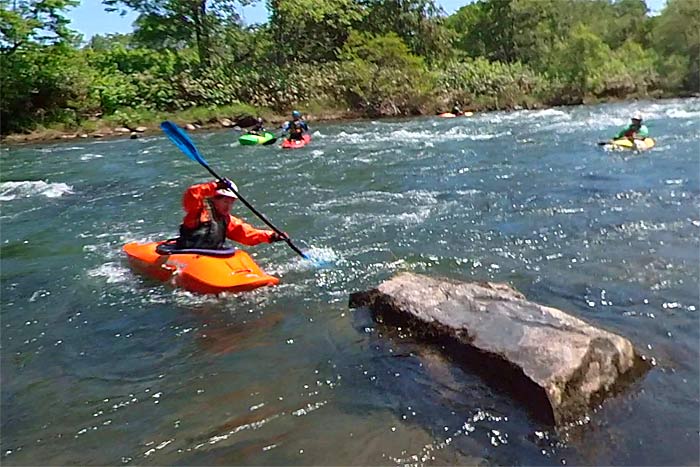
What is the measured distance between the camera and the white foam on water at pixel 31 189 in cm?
1009

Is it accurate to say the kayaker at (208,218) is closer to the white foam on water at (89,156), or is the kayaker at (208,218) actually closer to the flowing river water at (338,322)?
the flowing river water at (338,322)

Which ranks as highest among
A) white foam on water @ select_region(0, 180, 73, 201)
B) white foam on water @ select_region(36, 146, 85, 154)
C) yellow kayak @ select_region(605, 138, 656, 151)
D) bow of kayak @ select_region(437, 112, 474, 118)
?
yellow kayak @ select_region(605, 138, 656, 151)

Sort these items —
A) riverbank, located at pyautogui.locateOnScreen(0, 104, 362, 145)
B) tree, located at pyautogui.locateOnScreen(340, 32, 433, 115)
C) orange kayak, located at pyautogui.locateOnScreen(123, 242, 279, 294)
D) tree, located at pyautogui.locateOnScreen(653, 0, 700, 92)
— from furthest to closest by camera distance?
tree, located at pyautogui.locateOnScreen(653, 0, 700, 92)
tree, located at pyautogui.locateOnScreen(340, 32, 433, 115)
riverbank, located at pyautogui.locateOnScreen(0, 104, 362, 145)
orange kayak, located at pyautogui.locateOnScreen(123, 242, 279, 294)

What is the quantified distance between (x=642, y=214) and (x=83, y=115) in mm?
18973

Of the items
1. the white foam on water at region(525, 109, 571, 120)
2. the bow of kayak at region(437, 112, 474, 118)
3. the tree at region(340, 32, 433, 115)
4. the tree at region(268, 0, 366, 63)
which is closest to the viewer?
the white foam on water at region(525, 109, 571, 120)

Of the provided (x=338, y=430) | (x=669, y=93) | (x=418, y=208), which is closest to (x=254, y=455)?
(x=338, y=430)

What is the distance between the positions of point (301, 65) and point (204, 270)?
2269cm

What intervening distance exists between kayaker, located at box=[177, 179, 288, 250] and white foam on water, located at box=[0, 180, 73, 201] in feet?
17.6

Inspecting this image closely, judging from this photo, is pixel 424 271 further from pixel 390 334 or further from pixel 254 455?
pixel 254 455

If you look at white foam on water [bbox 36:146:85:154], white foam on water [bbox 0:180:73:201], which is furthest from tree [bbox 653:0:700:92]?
white foam on water [bbox 0:180:73:201]

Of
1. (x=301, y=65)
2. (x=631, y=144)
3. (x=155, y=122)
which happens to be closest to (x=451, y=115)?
(x=301, y=65)

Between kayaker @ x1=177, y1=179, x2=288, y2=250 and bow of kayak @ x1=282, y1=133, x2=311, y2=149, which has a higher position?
kayaker @ x1=177, y1=179, x2=288, y2=250

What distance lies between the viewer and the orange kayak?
5.04m

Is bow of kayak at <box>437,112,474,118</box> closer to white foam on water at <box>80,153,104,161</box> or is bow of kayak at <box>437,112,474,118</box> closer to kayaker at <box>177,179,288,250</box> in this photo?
white foam on water at <box>80,153,104,161</box>
